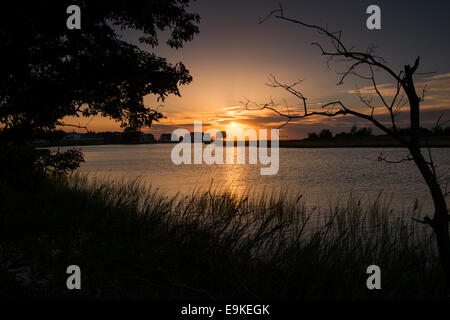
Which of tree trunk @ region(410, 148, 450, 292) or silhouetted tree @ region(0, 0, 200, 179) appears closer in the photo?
tree trunk @ region(410, 148, 450, 292)

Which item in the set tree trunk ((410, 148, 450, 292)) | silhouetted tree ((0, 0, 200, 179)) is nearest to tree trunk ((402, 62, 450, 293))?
tree trunk ((410, 148, 450, 292))

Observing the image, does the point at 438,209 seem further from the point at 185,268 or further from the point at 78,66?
the point at 78,66

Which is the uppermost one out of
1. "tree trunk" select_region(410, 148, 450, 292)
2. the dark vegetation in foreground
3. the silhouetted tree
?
the silhouetted tree

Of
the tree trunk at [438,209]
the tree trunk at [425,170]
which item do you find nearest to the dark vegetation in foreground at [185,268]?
the tree trunk at [438,209]

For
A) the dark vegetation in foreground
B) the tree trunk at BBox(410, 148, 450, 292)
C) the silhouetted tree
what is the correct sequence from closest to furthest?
the tree trunk at BBox(410, 148, 450, 292)
the dark vegetation in foreground
the silhouetted tree

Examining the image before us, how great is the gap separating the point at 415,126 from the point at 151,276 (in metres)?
4.89

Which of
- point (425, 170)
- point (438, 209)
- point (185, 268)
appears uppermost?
point (425, 170)

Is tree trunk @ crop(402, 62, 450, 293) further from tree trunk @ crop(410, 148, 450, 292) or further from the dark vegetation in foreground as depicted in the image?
the dark vegetation in foreground

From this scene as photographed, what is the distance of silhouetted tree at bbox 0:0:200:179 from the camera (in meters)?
7.40

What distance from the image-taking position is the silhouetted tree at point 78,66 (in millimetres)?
7398

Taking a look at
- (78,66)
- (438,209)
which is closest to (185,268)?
(438,209)

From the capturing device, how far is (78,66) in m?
8.56

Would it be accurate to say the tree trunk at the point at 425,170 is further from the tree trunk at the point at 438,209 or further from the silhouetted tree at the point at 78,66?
the silhouetted tree at the point at 78,66

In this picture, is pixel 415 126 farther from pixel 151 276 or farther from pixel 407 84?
pixel 151 276
